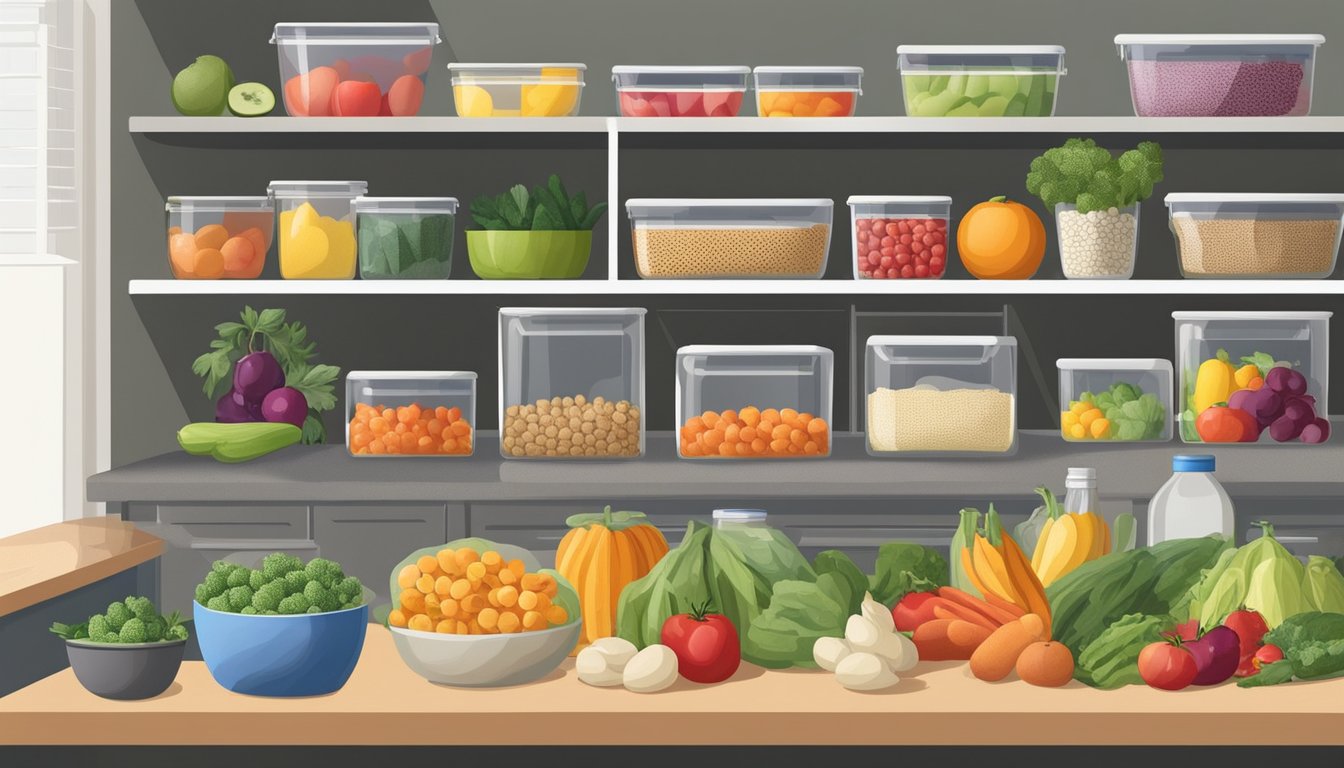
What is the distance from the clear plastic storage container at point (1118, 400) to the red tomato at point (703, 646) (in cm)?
231

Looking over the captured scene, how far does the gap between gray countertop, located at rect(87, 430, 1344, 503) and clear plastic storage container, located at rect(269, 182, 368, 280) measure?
0.52 metres

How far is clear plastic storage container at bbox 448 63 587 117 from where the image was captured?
3.84 metres

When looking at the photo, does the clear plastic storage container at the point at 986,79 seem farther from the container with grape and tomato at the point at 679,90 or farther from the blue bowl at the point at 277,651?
the blue bowl at the point at 277,651

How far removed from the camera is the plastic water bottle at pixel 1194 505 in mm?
2047

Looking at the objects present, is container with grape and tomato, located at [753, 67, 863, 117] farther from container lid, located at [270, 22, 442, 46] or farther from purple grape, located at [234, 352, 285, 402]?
purple grape, located at [234, 352, 285, 402]

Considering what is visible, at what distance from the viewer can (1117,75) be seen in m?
4.20

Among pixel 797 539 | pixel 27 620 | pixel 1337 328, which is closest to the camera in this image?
pixel 27 620

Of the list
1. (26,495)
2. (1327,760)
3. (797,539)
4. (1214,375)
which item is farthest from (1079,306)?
(26,495)

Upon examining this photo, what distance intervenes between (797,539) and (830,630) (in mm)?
1619

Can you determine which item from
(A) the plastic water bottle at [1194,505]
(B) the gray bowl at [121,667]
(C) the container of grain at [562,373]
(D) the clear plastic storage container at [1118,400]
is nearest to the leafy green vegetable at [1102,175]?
(D) the clear plastic storage container at [1118,400]

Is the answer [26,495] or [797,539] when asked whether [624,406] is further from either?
[26,495]

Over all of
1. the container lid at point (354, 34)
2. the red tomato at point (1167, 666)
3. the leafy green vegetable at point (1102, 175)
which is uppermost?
the container lid at point (354, 34)

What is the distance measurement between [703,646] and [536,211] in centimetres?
222

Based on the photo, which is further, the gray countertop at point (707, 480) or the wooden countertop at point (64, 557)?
the gray countertop at point (707, 480)
